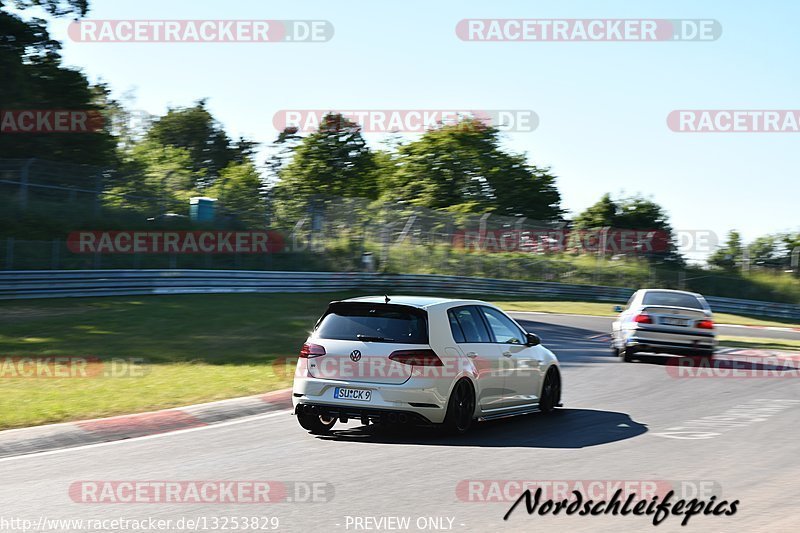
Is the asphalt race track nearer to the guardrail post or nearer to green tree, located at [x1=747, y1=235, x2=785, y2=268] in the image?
the guardrail post

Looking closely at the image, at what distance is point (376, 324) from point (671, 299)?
11.7 metres

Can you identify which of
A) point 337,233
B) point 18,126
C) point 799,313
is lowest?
point 799,313

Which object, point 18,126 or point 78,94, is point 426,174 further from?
point 18,126

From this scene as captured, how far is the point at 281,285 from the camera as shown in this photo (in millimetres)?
36562

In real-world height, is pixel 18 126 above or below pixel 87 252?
above

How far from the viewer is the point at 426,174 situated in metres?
80.2

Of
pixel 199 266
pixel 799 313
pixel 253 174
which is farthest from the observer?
pixel 253 174

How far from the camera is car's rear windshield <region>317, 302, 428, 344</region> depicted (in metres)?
10.2

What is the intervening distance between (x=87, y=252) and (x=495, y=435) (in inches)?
904

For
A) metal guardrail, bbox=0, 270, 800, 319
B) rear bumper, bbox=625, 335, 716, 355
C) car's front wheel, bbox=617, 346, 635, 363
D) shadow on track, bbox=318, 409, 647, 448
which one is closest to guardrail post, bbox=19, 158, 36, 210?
metal guardrail, bbox=0, 270, 800, 319

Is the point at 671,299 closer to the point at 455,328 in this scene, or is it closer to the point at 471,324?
the point at 471,324

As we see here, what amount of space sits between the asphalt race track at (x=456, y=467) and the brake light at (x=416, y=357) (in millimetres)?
840

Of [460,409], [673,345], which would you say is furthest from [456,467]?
[673,345]

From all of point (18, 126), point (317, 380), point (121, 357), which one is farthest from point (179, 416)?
point (18, 126)
